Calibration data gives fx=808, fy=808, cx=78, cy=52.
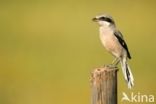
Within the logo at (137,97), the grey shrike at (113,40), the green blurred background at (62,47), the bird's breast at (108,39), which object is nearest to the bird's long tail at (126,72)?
the grey shrike at (113,40)

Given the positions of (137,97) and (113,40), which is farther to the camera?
(137,97)

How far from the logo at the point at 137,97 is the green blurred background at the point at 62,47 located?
9cm

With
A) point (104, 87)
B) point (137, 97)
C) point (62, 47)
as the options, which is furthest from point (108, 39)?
point (62, 47)

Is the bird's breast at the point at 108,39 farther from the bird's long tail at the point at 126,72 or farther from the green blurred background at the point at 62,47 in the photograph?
the green blurred background at the point at 62,47

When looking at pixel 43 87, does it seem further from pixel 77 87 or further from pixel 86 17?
pixel 86 17

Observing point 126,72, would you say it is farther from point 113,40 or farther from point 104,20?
point 104,20

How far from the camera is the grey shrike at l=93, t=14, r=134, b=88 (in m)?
7.69

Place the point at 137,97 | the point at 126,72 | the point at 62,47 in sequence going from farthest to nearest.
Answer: the point at 62,47
the point at 137,97
the point at 126,72

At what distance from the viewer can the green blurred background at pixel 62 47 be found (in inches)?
384

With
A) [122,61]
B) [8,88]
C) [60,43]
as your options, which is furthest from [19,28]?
[122,61]

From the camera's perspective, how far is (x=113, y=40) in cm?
778

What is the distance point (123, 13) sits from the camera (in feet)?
36.8

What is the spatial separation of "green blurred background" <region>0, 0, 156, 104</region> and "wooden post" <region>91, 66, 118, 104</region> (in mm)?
3337

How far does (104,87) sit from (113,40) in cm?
179
